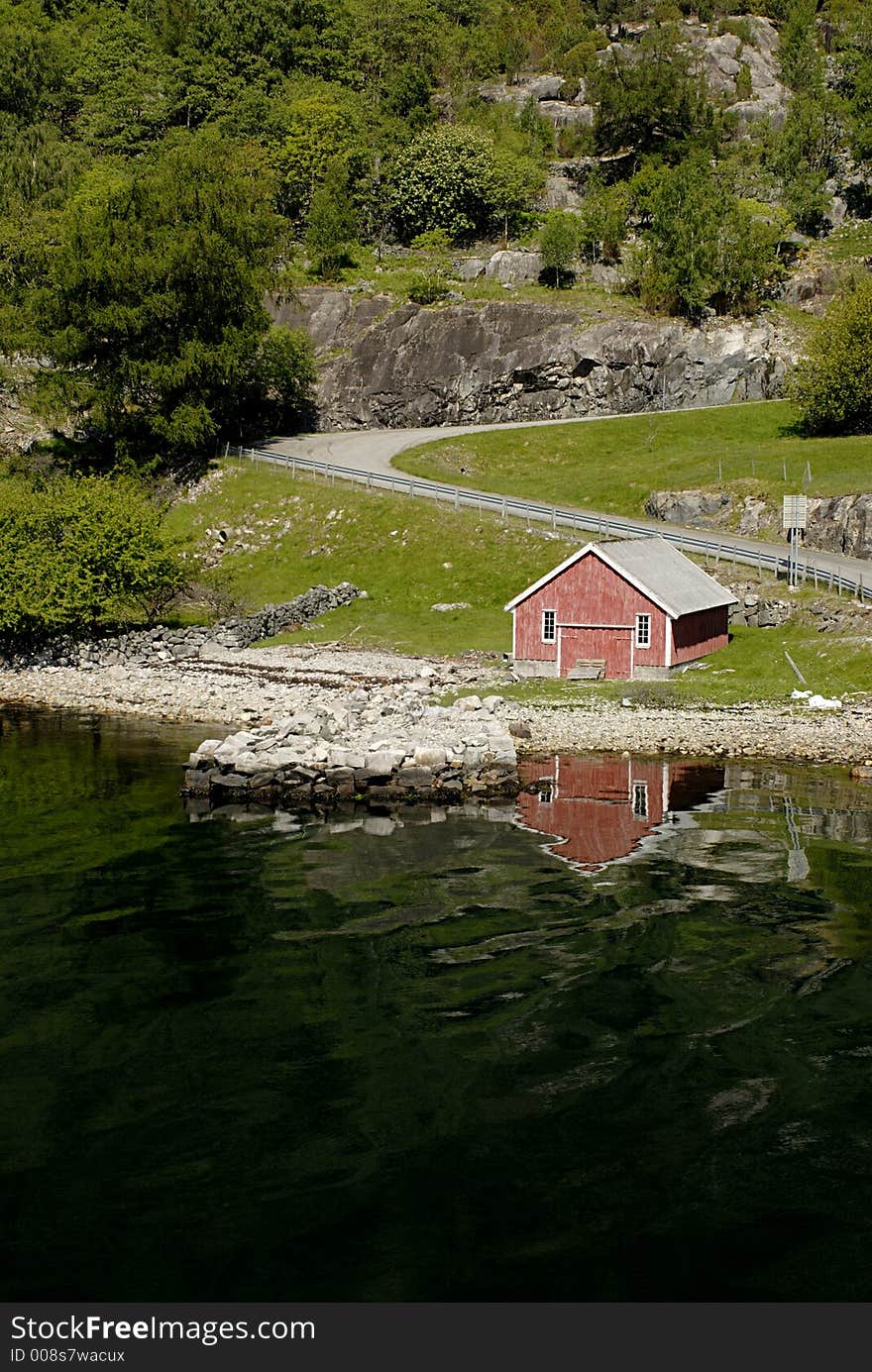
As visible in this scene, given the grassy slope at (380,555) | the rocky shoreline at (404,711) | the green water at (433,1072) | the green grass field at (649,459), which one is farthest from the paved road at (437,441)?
the green water at (433,1072)

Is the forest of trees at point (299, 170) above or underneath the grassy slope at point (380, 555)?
above

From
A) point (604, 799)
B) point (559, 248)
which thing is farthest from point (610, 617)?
point (559, 248)

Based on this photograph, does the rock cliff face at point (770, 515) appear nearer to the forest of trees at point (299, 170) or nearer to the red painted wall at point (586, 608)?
the forest of trees at point (299, 170)

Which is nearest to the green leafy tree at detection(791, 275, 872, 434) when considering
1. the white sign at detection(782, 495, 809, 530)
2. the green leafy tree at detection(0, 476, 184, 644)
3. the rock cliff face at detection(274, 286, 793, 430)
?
the rock cliff face at detection(274, 286, 793, 430)

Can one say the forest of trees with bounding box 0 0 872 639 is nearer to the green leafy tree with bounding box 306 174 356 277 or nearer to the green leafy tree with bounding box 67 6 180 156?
the green leafy tree with bounding box 306 174 356 277

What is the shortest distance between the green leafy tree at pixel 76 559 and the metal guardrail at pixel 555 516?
824 inches

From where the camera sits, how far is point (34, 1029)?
59.6 ft

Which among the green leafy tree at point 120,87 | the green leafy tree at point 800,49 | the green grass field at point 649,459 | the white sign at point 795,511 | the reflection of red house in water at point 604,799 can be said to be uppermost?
the green leafy tree at point 800,49

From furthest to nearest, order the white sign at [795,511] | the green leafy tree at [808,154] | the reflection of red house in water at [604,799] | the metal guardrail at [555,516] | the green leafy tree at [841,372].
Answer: the green leafy tree at [808,154]
the green leafy tree at [841,372]
the metal guardrail at [555,516]
the white sign at [795,511]
the reflection of red house in water at [604,799]

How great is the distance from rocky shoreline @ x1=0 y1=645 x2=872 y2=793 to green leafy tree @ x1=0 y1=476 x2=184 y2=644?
126 inches

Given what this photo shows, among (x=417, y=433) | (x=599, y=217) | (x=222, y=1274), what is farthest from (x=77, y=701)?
(x=599, y=217)

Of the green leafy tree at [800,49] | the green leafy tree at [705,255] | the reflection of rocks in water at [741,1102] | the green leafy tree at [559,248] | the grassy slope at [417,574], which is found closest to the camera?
the reflection of rocks in water at [741,1102]

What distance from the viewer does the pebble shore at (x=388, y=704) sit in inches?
1574

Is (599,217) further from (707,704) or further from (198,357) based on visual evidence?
(707,704)
